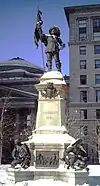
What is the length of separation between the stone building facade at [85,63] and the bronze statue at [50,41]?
45453 mm

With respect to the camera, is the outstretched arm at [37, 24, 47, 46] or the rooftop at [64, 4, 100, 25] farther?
the rooftop at [64, 4, 100, 25]

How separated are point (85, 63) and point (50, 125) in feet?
172

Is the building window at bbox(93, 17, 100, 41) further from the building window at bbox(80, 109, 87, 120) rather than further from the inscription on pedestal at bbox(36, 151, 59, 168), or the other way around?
the inscription on pedestal at bbox(36, 151, 59, 168)

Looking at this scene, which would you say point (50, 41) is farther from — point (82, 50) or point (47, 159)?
point (82, 50)

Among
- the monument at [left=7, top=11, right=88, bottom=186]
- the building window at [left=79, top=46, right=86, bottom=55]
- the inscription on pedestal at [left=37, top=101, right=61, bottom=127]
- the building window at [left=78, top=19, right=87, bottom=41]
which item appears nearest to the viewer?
the monument at [left=7, top=11, right=88, bottom=186]

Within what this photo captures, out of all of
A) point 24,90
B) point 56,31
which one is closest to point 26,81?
point 24,90

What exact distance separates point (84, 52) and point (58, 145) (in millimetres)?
54685

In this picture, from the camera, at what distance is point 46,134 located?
15812 mm

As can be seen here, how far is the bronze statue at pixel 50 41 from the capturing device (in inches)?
699

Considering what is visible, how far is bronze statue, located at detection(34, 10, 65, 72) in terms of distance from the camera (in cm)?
1777

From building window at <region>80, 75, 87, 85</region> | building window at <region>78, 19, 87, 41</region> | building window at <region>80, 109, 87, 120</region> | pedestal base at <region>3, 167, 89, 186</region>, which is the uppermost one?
building window at <region>78, 19, 87, 41</region>

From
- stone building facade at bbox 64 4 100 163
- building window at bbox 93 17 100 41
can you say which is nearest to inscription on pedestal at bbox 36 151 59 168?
stone building facade at bbox 64 4 100 163

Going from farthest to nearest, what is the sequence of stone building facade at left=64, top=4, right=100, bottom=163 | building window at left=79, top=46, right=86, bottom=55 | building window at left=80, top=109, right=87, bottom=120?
building window at left=79, top=46, right=86, bottom=55
stone building facade at left=64, top=4, right=100, bottom=163
building window at left=80, top=109, right=87, bottom=120

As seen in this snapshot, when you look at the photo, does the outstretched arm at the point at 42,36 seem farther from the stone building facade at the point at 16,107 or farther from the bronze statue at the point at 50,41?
the stone building facade at the point at 16,107
